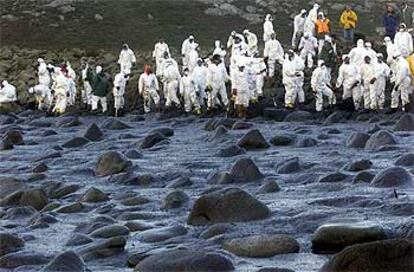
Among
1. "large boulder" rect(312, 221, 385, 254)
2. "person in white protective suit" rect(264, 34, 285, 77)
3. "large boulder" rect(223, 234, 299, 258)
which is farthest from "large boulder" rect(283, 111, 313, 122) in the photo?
"large boulder" rect(312, 221, 385, 254)

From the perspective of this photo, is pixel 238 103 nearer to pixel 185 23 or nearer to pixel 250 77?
pixel 250 77

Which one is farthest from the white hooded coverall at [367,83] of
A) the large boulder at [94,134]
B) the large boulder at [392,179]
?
the large boulder at [392,179]

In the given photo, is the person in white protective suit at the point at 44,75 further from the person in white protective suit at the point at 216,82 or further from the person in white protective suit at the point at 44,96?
the person in white protective suit at the point at 216,82

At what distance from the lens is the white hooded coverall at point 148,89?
33500mm

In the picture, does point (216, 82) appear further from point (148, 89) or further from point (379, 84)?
point (379, 84)

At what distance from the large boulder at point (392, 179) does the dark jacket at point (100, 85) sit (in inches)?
828

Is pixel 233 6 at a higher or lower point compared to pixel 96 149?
higher

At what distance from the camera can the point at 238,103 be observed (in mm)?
29141

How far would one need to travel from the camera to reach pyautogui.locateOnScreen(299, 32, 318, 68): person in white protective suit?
36.2 meters

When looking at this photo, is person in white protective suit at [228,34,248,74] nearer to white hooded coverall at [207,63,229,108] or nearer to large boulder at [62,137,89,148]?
white hooded coverall at [207,63,229,108]

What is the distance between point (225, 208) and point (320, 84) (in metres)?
17.9

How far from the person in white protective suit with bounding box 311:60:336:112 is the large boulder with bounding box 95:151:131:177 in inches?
468

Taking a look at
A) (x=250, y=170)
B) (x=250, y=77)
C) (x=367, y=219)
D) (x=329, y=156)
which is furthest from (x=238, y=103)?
(x=367, y=219)

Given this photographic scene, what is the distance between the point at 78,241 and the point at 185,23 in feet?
138
